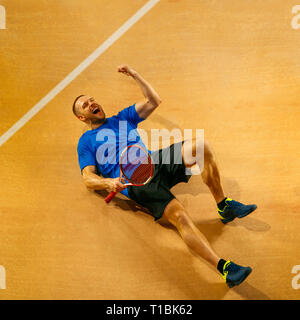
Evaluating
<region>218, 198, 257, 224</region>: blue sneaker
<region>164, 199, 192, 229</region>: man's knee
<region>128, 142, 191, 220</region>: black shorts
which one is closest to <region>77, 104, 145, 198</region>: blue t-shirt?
<region>128, 142, 191, 220</region>: black shorts

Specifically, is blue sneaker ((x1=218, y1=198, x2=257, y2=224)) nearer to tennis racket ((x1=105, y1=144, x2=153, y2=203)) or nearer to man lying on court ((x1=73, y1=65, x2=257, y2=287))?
man lying on court ((x1=73, y1=65, x2=257, y2=287))

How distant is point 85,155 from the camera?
71.6 inches

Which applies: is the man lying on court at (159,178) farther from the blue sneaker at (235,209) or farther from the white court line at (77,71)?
the white court line at (77,71)

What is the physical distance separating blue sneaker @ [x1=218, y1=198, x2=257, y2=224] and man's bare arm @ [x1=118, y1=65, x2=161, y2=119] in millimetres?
702

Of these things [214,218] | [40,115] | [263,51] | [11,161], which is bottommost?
[214,218]

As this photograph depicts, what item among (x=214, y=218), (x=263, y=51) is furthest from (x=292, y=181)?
(x=263, y=51)

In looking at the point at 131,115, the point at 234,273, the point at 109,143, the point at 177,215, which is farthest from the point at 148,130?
the point at 234,273

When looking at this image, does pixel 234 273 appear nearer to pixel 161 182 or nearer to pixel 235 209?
pixel 235 209

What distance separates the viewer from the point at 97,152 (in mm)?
1832

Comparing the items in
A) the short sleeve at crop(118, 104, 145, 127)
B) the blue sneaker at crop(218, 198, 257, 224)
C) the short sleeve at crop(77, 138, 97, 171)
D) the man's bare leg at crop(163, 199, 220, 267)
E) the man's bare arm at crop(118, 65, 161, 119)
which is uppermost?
the man's bare arm at crop(118, 65, 161, 119)

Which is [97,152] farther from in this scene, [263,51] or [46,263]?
[263,51]

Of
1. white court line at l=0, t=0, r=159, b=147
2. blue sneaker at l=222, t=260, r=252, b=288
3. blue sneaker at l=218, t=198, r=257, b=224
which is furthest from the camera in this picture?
white court line at l=0, t=0, r=159, b=147

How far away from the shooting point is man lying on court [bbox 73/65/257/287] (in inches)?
66.9
